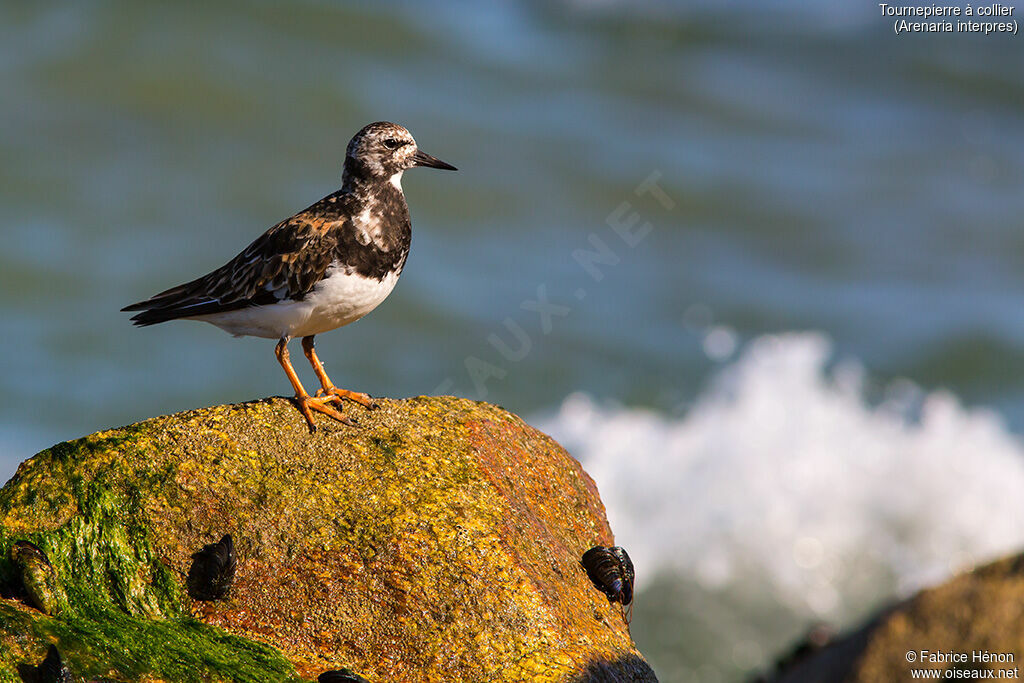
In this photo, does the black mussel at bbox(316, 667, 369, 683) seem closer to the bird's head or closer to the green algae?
the green algae

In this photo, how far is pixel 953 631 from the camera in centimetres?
499

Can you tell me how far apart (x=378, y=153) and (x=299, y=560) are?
12.7 feet

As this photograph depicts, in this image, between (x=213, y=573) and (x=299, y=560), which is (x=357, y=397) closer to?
(x=299, y=560)

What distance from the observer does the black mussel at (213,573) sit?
6.82 meters

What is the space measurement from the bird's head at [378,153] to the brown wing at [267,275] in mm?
561

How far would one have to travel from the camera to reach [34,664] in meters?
5.89

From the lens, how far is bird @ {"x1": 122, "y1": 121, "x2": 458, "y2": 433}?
8.87 m

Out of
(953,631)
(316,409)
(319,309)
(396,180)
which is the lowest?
(953,631)

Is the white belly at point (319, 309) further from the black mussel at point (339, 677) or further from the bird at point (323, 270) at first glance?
the black mussel at point (339, 677)

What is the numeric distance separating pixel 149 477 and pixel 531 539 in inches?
105

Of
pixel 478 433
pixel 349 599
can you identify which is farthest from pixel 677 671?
pixel 349 599

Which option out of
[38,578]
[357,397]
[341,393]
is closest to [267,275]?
[341,393]

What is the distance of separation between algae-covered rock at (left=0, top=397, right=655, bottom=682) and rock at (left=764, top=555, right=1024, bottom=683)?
2.40 meters

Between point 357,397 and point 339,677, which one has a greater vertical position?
point 357,397
